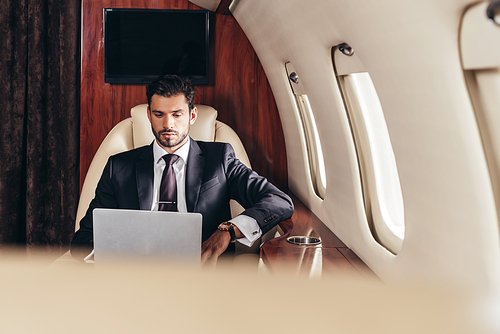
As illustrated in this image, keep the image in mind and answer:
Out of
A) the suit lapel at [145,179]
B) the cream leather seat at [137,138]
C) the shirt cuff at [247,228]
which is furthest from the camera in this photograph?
the cream leather seat at [137,138]

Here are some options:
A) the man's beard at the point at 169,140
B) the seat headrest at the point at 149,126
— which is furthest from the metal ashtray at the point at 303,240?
the seat headrest at the point at 149,126

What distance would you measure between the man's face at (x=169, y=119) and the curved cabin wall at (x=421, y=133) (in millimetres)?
696

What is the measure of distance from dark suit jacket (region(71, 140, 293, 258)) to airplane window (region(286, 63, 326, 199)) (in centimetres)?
50

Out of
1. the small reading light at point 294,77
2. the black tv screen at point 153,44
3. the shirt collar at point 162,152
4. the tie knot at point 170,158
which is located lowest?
the tie knot at point 170,158

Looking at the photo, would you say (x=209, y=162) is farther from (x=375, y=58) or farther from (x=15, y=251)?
(x=15, y=251)

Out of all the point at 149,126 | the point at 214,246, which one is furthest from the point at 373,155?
the point at 149,126

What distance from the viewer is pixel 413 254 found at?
121 centimetres

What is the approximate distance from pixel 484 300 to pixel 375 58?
2.28ft

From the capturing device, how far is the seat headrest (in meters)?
2.42

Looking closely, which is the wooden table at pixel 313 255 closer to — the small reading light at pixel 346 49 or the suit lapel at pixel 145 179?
the suit lapel at pixel 145 179

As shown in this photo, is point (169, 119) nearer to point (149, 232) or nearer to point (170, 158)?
point (170, 158)

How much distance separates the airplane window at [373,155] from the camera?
1585 millimetres

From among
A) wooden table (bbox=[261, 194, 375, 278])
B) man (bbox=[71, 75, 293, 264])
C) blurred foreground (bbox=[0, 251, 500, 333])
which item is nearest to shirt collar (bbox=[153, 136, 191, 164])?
man (bbox=[71, 75, 293, 264])

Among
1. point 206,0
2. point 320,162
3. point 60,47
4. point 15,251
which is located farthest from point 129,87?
point 15,251
